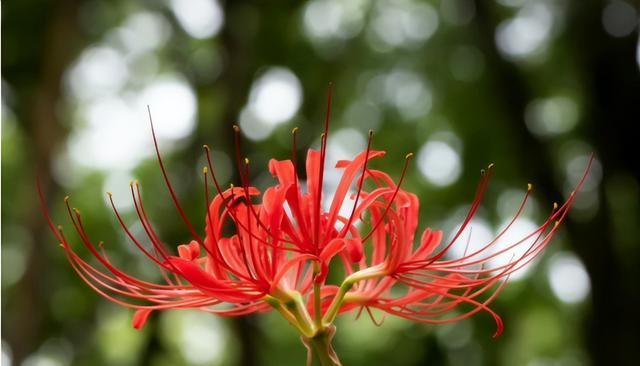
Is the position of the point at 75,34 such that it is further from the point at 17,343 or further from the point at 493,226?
the point at 493,226

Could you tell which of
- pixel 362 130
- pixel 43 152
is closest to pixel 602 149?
pixel 362 130

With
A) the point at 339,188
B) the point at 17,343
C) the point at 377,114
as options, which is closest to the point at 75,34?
the point at 17,343

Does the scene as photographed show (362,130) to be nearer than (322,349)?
No

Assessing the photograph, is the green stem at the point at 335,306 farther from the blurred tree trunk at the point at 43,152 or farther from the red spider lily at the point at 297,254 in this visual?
the blurred tree trunk at the point at 43,152

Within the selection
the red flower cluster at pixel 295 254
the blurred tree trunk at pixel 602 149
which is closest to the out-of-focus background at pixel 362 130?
the blurred tree trunk at pixel 602 149

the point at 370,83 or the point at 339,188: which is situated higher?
the point at 339,188

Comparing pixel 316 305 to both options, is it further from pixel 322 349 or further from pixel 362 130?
pixel 362 130

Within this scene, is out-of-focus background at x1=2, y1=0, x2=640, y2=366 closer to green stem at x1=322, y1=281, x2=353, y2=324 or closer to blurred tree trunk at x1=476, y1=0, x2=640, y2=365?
blurred tree trunk at x1=476, y1=0, x2=640, y2=365

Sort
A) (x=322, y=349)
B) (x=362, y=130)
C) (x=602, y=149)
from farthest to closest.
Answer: (x=362, y=130) → (x=602, y=149) → (x=322, y=349)
